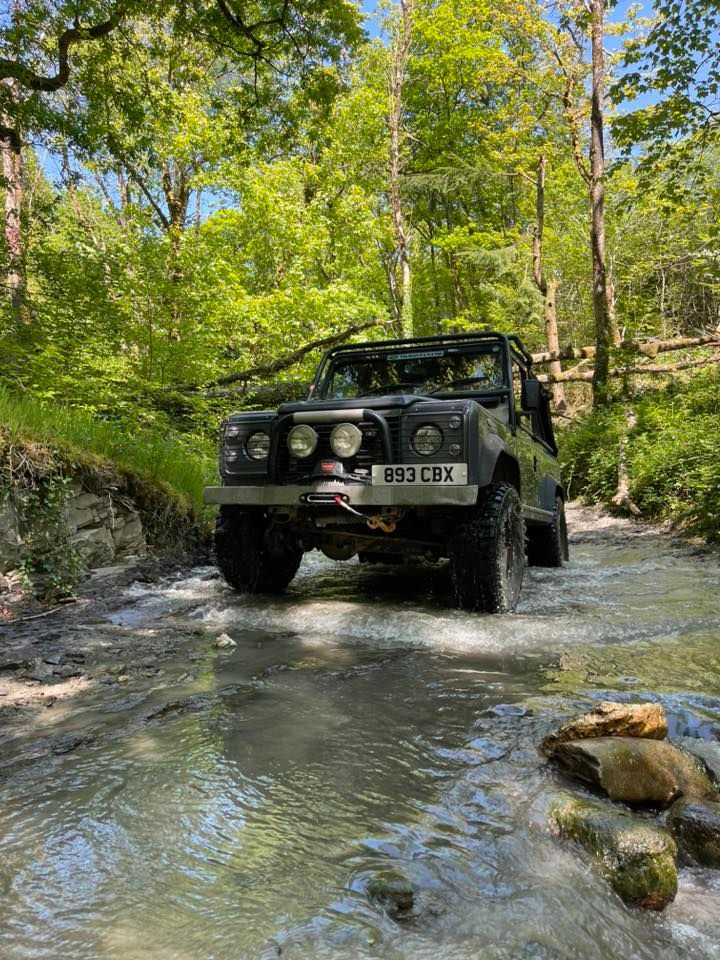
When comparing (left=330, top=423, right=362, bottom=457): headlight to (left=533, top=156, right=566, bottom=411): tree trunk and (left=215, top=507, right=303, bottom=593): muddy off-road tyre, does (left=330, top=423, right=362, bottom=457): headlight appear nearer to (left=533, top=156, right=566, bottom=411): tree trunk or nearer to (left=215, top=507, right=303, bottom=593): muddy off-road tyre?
(left=215, top=507, right=303, bottom=593): muddy off-road tyre

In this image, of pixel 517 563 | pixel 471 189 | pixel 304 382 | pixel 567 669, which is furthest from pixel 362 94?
pixel 567 669

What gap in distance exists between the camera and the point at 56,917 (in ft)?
4.39

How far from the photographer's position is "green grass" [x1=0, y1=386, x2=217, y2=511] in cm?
499

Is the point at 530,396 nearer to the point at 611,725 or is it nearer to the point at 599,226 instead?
the point at 611,725

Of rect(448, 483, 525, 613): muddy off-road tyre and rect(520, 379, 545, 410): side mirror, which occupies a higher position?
rect(520, 379, 545, 410): side mirror

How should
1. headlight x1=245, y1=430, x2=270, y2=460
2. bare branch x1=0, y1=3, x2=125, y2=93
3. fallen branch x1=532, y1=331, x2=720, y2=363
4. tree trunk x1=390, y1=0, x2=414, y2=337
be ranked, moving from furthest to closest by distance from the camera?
tree trunk x1=390, y1=0, x2=414, y2=337, fallen branch x1=532, y1=331, x2=720, y2=363, bare branch x1=0, y1=3, x2=125, y2=93, headlight x1=245, y1=430, x2=270, y2=460

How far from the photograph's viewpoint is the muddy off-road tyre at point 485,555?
3984mm

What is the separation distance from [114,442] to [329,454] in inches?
120

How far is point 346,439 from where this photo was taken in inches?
161

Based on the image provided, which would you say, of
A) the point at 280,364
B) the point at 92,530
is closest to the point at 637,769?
the point at 92,530

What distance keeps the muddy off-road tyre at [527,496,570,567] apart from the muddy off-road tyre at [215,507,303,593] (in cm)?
288

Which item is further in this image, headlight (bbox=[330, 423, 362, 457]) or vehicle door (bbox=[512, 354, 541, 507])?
vehicle door (bbox=[512, 354, 541, 507])

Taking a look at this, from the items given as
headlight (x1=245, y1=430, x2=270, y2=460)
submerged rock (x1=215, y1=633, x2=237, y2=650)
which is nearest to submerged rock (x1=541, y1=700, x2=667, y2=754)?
submerged rock (x1=215, y1=633, x2=237, y2=650)

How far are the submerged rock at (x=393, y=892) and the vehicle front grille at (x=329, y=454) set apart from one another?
8.97ft
